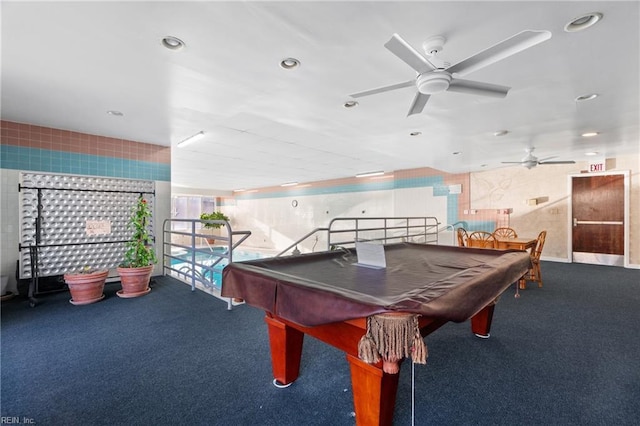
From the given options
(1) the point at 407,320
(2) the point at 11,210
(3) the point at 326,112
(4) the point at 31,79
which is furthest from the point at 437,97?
(2) the point at 11,210

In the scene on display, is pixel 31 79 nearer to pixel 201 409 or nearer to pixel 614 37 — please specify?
pixel 201 409

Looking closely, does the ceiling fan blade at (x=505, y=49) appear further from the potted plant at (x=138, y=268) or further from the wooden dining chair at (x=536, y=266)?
the potted plant at (x=138, y=268)

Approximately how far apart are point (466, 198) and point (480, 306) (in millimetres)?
7562

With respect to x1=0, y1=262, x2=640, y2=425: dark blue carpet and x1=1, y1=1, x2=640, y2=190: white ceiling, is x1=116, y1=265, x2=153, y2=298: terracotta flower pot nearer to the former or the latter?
x1=0, y1=262, x2=640, y2=425: dark blue carpet

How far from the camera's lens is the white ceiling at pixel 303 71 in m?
1.84

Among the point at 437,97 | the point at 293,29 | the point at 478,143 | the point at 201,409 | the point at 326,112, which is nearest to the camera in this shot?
the point at 201,409

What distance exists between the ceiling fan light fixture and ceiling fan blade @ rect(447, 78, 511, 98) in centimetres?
9

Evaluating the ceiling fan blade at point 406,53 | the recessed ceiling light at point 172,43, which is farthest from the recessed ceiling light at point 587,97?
the recessed ceiling light at point 172,43

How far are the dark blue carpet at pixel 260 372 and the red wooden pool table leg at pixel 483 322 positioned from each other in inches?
2.7

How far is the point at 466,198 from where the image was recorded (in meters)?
8.16

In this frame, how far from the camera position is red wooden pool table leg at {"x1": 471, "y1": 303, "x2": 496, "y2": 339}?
263 cm

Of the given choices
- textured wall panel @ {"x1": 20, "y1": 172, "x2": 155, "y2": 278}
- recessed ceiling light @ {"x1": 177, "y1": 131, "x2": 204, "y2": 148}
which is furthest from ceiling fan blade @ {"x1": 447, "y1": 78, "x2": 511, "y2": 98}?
textured wall panel @ {"x1": 20, "y1": 172, "x2": 155, "y2": 278}

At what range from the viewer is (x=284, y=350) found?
189 centimetres

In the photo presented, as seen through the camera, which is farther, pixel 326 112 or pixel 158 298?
pixel 158 298
